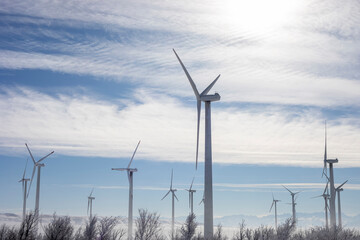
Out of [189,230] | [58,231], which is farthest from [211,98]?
[58,231]

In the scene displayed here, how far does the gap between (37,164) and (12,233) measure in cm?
5820

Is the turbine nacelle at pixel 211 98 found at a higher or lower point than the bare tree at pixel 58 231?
higher

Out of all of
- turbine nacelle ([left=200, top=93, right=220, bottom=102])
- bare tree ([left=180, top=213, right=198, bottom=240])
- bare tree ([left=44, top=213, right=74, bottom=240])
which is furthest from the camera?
bare tree ([left=180, top=213, right=198, bottom=240])

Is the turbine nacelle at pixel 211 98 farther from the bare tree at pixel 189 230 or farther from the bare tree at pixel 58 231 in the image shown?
the bare tree at pixel 58 231

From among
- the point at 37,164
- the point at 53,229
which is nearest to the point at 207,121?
the point at 53,229

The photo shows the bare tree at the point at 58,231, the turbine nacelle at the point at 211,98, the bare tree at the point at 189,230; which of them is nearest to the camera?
the bare tree at the point at 58,231

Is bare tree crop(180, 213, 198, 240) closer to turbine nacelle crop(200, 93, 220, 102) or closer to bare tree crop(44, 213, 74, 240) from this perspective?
bare tree crop(44, 213, 74, 240)

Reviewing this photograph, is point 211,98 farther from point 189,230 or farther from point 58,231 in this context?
point 58,231

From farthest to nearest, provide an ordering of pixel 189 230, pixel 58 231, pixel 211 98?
1. pixel 189 230
2. pixel 211 98
3. pixel 58 231

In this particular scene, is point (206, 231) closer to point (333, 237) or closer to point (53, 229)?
point (53, 229)

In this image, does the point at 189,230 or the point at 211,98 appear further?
the point at 189,230

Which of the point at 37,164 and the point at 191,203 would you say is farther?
the point at 191,203

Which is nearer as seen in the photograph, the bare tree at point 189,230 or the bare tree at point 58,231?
the bare tree at point 58,231

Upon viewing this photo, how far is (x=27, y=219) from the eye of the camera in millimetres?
48438
